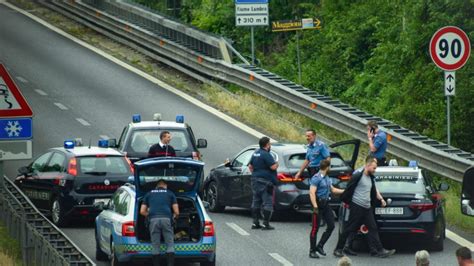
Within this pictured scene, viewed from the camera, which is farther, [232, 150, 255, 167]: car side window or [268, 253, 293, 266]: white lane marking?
[232, 150, 255, 167]: car side window

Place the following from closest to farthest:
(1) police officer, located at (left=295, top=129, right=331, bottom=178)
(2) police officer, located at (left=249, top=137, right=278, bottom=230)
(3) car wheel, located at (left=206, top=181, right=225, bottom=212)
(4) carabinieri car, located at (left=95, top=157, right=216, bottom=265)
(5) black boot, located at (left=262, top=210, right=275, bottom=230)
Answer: (4) carabinieri car, located at (left=95, top=157, right=216, bottom=265) → (5) black boot, located at (left=262, top=210, right=275, bottom=230) → (2) police officer, located at (left=249, top=137, right=278, bottom=230) → (1) police officer, located at (left=295, top=129, right=331, bottom=178) → (3) car wheel, located at (left=206, top=181, right=225, bottom=212)

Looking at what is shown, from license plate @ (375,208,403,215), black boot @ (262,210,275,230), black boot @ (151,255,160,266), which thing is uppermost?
license plate @ (375,208,403,215)

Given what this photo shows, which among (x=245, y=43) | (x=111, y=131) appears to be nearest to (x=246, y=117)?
(x=111, y=131)

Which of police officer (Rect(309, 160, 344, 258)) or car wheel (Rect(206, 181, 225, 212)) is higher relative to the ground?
police officer (Rect(309, 160, 344, 258))

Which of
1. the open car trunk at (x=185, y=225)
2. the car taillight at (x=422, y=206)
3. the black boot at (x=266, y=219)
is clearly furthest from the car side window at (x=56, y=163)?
the car taillight at (x=422, y=206)

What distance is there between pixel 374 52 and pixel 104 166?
59.7 feet

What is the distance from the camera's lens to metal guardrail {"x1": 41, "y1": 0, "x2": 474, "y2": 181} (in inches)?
1009

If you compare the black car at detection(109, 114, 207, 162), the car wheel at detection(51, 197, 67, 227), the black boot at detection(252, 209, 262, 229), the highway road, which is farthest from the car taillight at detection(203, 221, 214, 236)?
the black car at detection(109, 114, 207, 162)

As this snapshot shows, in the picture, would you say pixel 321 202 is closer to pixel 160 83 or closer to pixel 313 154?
pixel 313 154

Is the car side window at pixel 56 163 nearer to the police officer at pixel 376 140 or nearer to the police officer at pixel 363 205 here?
the police officer at pixel 376 140

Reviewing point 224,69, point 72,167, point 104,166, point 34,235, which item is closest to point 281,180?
point 104,166

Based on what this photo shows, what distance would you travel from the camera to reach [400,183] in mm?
20938

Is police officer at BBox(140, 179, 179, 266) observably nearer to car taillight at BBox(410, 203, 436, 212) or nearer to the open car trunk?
the open car trunk

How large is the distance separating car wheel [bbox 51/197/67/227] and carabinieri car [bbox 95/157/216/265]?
404 centimetres
